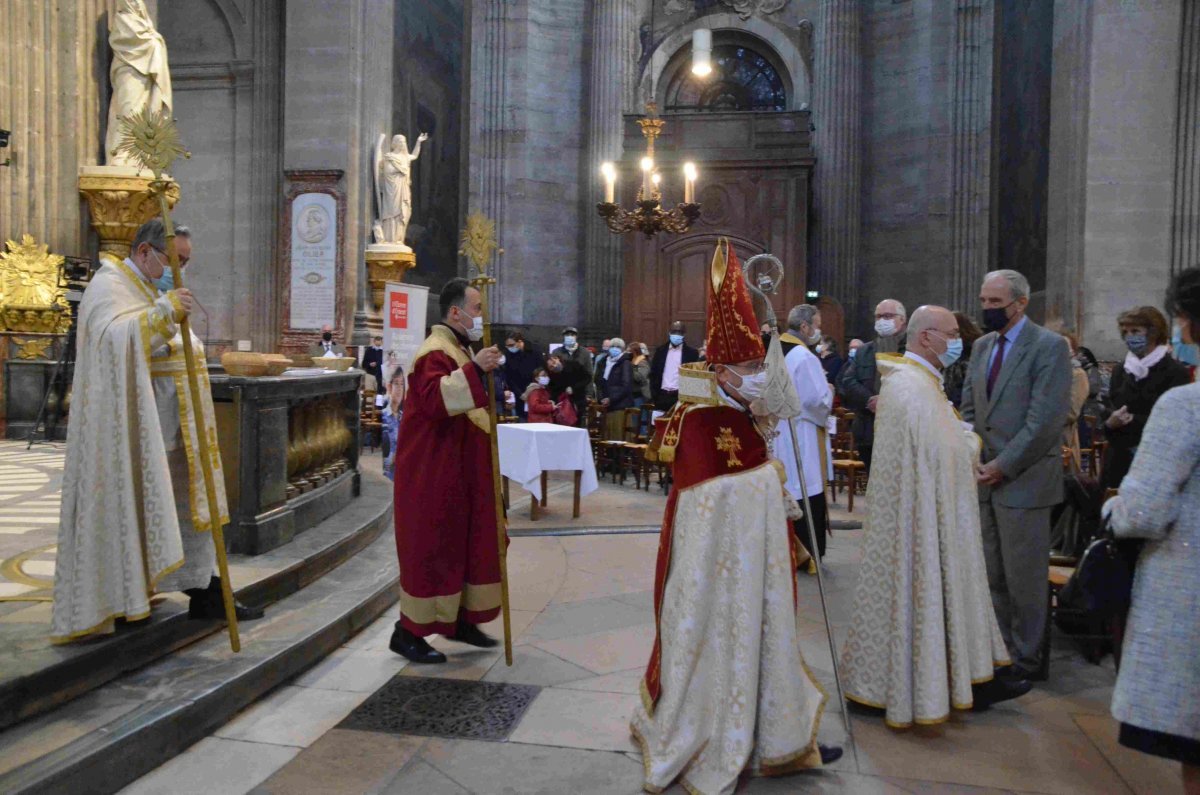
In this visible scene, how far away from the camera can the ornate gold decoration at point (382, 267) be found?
14469mm

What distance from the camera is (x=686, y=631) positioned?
10.1ft

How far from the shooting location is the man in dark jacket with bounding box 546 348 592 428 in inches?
448

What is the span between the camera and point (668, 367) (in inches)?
456

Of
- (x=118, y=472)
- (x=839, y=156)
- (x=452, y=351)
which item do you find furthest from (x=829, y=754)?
(x=839, y=156)

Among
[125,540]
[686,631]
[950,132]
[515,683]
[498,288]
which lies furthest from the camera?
[498,288]

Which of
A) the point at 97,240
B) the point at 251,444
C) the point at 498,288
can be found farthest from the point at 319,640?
the point at 498,288

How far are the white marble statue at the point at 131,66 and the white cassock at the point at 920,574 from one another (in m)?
10.6

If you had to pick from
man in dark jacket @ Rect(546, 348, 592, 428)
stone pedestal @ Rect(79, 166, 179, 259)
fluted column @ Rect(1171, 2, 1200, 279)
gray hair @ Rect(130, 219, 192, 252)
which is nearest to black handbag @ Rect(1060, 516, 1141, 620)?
gray hair @ Rect(130, 219, 192, 252)

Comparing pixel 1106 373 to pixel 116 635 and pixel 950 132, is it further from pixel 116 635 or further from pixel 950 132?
pixel 116 635

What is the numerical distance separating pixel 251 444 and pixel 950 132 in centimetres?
1539

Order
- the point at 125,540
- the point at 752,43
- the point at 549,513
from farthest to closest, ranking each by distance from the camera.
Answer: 1. the point at 752,43
2. the point at 549,513
3. the point at 125,540

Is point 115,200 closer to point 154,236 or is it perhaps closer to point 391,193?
point 391,193

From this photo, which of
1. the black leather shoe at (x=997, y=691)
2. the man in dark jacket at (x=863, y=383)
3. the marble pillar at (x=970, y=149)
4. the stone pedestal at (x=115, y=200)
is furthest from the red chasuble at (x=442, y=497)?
the marble pillar at (x=970, y=149)

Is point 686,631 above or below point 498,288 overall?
below
